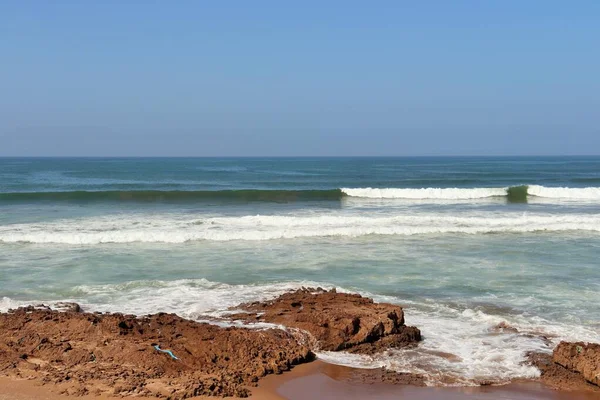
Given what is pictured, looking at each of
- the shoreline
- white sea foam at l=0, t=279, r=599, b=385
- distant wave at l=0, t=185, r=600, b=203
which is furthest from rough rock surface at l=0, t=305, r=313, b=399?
distant wave at l=0, t=185, r=600, b=203

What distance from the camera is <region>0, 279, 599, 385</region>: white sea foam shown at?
22.3ft

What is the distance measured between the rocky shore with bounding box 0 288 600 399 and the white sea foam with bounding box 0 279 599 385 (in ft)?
0.88

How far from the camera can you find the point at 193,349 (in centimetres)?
674

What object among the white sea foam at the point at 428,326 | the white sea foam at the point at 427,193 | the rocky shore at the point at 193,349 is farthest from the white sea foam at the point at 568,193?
the rocky shore at the point at 193,349

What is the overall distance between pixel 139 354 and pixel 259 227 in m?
12.3

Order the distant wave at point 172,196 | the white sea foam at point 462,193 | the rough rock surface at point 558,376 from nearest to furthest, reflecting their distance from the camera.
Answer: the rough rock surface at point 558,376
the distant wave at point 172,196
the white sea foam at point 462,193

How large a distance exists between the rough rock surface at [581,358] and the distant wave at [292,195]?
23.6 metres

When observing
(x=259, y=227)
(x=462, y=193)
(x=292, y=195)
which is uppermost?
(x=462, y=193)

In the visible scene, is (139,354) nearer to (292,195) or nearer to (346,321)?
(346,321)

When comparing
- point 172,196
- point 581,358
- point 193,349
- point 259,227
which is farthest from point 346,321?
point 172,196

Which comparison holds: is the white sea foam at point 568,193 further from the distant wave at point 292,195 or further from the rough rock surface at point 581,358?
the rough rock surface at point 581,358

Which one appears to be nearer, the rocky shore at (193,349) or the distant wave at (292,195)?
the rocky shore at (193,349)

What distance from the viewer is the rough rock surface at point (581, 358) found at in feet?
20.8

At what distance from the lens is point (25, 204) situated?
27344mm
